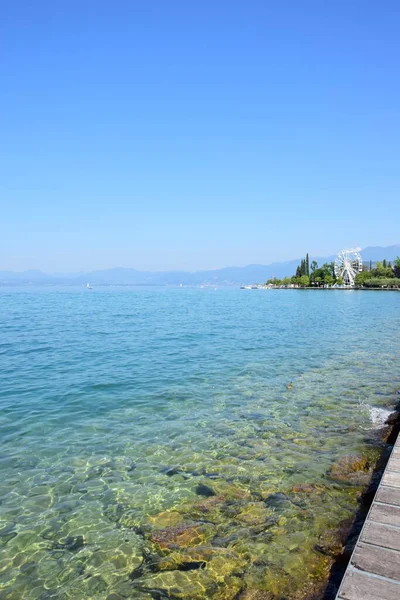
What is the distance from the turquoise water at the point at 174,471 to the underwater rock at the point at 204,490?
47mm

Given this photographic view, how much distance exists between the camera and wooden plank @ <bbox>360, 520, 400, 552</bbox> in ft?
18.6

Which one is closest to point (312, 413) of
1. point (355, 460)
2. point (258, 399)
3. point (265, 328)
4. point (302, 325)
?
point (258, 399)

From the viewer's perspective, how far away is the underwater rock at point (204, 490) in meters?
9.00

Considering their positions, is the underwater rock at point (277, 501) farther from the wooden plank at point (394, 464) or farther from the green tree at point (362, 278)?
the green tree at point (362, 278)

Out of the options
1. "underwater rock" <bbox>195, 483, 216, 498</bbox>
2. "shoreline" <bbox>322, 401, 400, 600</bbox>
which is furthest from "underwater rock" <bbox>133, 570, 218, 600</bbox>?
"underwater rock" <bbox>195, 483, 216, 498</bbox>

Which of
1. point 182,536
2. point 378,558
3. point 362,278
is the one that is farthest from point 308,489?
point 362,278

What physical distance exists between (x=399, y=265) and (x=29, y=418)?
202 metres

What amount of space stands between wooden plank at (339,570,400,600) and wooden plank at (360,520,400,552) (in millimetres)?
787

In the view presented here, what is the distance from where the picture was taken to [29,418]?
45.9 ft

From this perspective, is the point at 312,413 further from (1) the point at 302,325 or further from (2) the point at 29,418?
(1) the point at 302,325

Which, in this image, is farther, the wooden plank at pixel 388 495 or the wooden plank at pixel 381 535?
the wooden plank at pixel 388 495

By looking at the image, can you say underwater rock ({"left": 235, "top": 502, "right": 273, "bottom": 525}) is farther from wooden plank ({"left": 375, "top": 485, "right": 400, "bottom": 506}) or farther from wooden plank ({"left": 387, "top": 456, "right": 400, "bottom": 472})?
wooden plank ({"left": 387, "top": 456, "right": 400, "bottom": 472})

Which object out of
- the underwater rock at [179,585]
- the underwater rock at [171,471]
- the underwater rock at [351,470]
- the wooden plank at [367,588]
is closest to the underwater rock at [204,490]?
the underwater rock at [171,471]

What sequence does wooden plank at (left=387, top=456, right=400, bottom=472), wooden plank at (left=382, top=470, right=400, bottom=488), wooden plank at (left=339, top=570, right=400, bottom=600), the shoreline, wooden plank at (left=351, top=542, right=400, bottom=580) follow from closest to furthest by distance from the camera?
1. wooden plank at (left=339, top=570, right=400, bottom=600)
2. wooden plank at (left=351, top=542, right=400, bottom=580)
3. the shoreline
4. wooden plank at (left=382, top=470, right=400, bottom=488)
5. wooden plank at (left=387, top=456, right=400, bottom=472)
